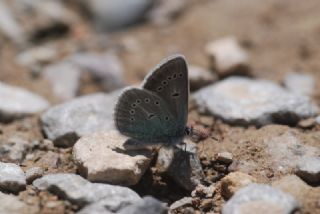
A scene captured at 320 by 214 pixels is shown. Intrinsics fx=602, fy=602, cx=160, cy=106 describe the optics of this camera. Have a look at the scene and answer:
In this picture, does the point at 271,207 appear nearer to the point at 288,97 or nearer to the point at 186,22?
the point at 288,97

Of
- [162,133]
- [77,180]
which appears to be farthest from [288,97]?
[77,180]

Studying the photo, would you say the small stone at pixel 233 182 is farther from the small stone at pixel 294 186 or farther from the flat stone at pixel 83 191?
the flat stone at pixel 83 191

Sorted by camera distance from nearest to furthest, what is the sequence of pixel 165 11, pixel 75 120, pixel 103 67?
pixel 75 120
pixel 103 67
pixel 165 11

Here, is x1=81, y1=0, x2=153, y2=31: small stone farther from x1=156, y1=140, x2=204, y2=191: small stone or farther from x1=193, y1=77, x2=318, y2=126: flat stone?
x1=156, y1=140, x2=204, y2=191: small stone

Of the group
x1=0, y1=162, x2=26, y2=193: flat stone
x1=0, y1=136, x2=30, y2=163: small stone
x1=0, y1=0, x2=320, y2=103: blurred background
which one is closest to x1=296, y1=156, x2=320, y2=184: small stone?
x1=0, y1=162, x2=26, y2=193: flat stone

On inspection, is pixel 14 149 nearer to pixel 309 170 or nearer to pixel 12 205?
pixel 12 205

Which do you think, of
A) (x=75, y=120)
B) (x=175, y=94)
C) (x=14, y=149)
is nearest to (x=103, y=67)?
(x=75, y=120)
